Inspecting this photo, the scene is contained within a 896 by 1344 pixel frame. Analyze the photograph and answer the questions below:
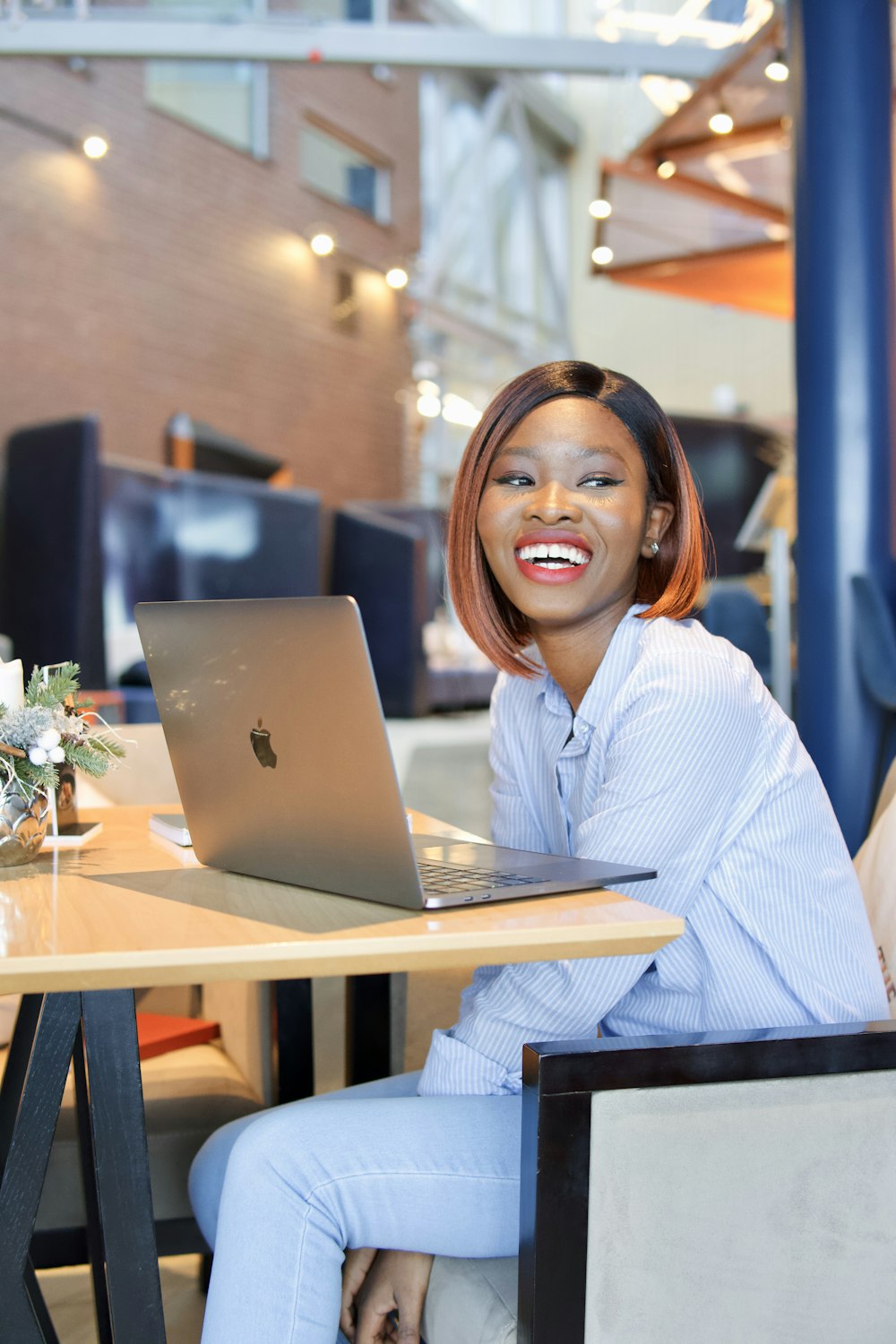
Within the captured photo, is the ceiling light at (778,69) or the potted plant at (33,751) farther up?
the ceiling light at (778,69)

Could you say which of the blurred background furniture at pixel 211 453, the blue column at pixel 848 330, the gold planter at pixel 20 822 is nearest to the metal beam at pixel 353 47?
the blue column at pixel 848 330

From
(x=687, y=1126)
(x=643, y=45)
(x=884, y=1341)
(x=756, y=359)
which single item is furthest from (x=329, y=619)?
(x=756, y=359)

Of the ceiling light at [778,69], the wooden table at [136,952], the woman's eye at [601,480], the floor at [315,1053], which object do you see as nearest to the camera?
the wooden table at [136,952]

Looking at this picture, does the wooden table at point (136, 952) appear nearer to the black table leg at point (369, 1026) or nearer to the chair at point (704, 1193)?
the chair at point (704, 1193)

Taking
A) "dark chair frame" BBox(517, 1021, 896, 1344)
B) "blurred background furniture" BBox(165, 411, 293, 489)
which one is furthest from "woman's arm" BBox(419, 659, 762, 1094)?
"blurred background furniture" BBox(165, 411, 293, 489)

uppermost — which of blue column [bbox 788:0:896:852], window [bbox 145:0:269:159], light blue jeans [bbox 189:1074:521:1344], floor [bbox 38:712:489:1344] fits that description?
window [bbox 145:0:269:159]

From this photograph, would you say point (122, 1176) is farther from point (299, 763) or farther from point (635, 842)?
point (635, 842)

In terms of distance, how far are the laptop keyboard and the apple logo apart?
5.9 inches

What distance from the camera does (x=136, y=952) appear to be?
2.71ft

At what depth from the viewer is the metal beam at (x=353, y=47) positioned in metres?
5.55

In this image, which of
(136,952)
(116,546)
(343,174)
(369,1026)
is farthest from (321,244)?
(136,952)

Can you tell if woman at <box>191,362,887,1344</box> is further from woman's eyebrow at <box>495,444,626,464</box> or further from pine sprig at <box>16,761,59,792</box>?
pine sprig at <box>16,761,59,792</box>

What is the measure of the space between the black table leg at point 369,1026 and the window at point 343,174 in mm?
8651

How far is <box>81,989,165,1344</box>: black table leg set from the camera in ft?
3.27
